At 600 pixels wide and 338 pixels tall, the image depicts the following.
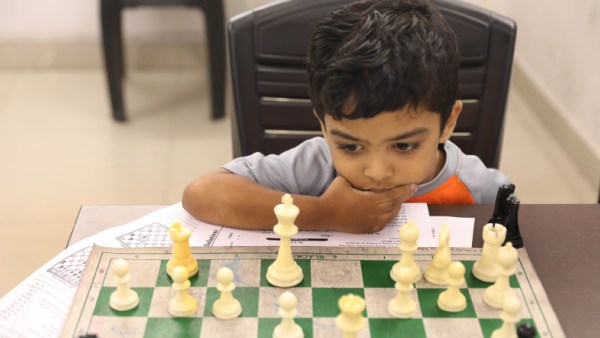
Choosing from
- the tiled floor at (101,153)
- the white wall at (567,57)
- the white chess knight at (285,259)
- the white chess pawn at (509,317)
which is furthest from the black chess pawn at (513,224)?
the white wall at (567,57)

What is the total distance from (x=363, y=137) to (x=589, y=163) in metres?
2.14

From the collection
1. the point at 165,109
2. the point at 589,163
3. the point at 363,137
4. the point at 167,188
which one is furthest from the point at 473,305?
the point at 165,109

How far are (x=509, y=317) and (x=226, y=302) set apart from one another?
0.38 m

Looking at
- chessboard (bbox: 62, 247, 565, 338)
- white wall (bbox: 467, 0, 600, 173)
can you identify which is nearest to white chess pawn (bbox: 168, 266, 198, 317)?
chessboard (bbox: 62, 247, 565, 338)

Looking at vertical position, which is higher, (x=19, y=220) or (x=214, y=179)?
(x=214, y=179)

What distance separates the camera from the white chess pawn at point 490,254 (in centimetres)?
109

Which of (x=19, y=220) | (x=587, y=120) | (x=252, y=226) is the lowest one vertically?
(x=19, y=220)

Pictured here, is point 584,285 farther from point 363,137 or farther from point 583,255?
point 363,137

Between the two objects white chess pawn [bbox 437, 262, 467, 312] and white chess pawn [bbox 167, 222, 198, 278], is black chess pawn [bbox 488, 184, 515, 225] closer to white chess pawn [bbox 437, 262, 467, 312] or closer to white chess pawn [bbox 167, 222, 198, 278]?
white chess pawn [bbox 437, 262, 467, 312]

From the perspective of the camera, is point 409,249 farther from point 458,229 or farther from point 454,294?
point 458,229

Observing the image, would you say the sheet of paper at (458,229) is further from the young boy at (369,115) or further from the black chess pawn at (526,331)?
the black chess pawn at (526,331)

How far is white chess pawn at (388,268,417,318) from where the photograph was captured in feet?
3.30

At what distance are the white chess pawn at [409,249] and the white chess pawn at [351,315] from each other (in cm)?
16

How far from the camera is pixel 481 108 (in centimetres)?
160
